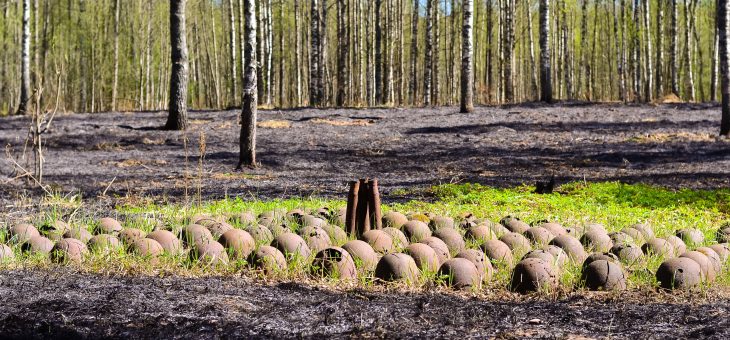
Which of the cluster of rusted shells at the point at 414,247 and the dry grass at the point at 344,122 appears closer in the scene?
the cluster of rusted shells at the point at 414,247

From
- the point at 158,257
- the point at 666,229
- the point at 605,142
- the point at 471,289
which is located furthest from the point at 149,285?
the point at 605,142

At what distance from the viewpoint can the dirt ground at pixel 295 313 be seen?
4.08 metres

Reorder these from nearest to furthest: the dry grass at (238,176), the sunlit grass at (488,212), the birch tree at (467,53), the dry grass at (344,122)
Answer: the sunlit grass at (488,212) < the dry grass at (238,176) < the dry grass at (344,122) < the birch tree at (467,53)

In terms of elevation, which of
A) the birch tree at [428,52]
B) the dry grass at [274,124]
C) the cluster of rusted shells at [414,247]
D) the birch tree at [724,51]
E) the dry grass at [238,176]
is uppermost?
the birch tree at [428,52]

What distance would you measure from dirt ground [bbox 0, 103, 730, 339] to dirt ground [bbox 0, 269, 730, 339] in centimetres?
1

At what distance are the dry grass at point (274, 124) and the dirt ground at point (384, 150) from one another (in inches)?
2.0

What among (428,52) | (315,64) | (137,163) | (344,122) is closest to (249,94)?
(137,163)

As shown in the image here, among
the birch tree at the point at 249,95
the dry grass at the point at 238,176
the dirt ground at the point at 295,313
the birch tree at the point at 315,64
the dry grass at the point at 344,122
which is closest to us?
the dirt ground at the point at 295,313

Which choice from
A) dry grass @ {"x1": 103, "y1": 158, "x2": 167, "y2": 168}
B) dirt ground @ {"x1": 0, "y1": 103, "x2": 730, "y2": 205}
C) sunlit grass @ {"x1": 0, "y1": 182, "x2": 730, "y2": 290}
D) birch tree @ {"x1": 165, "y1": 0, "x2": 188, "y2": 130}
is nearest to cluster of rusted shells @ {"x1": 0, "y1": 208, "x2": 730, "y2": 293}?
sunlit grass @ {"x1": 0, "y1": 182, "x2": 730, "y2": 290}

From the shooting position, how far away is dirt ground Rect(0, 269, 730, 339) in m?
4.08

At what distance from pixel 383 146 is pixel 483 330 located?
37.6 ft

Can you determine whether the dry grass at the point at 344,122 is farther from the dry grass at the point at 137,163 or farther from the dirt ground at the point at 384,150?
the dry grass at the point at 137,163

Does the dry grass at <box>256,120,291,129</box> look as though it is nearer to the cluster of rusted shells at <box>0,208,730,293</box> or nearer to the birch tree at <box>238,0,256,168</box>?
the birch tree at <box>238,0,256,168</box>

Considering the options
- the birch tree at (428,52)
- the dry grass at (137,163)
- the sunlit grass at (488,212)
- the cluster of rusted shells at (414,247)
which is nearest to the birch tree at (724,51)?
the sunlit grass at (488,212)
